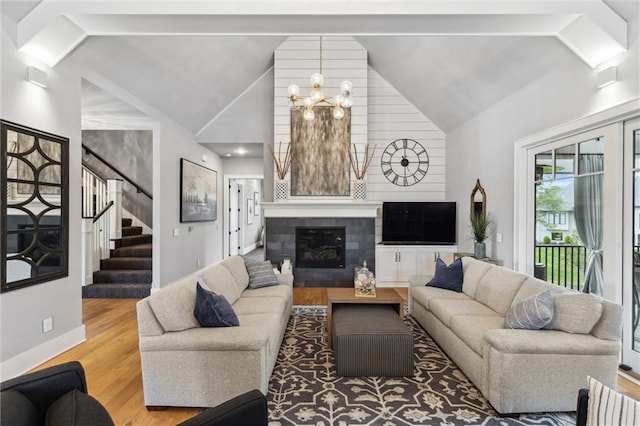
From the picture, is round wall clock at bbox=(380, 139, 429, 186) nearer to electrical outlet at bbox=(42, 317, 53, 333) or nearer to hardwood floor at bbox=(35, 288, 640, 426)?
hardwood floor at bbox=(35, 288, 640, 426)

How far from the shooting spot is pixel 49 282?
302 cm

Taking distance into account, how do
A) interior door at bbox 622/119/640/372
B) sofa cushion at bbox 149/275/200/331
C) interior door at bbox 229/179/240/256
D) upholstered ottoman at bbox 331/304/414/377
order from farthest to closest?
interior door at bbox 229/179/240/256 → interior door at bbox 622/119/640/372 → upholstered ottoman at bbox 331/304/414/377 → sofa cushion at bbox 149/275/200/331

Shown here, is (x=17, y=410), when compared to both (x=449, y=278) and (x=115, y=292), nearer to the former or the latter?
(x=449, y=278)

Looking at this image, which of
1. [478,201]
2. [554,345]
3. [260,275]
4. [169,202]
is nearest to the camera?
[554,345]

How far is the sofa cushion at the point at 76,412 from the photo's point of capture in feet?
3.43

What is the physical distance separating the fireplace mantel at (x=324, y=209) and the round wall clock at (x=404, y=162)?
35.1 inches

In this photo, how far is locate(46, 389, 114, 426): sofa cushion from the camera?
3.43 ft

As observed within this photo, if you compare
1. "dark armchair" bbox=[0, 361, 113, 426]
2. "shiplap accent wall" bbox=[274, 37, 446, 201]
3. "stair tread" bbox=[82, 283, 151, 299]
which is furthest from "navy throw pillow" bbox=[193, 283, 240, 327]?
"shiplap accent wall" bbox=[274, 37, 446, 201]

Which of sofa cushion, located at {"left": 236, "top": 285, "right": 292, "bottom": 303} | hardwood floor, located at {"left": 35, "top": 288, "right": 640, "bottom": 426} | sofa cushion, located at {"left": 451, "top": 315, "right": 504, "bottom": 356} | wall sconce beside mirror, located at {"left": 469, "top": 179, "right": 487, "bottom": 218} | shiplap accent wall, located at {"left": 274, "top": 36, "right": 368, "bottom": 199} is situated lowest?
hardwood floor, located at {"left": 35, "top": 288, "right": 640, "bottom": 426}

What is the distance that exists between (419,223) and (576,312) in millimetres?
3752

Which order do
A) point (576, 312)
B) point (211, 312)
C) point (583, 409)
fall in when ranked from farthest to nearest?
point (211, 312) → point (576, 312) → point (583, 409)

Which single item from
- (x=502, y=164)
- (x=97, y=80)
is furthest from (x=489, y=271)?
(x=97, y=80)

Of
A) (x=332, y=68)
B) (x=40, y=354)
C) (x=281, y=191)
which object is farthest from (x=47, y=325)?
(x=332, y=68)

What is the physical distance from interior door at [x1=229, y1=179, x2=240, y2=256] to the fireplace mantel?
3191mm
